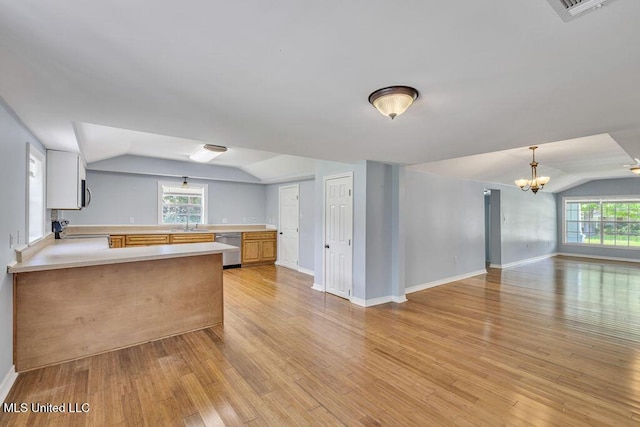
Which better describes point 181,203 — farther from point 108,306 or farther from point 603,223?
point 603,223

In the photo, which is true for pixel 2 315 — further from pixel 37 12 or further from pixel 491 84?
pixel 491 84

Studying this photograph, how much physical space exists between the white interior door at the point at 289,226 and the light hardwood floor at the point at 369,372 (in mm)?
2793

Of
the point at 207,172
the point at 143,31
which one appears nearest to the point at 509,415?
the point at 143,31

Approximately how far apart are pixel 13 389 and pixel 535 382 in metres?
4.20

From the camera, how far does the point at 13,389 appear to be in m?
2.26

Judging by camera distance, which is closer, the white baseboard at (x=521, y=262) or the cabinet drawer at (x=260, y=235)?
the cabinet drawer at (x=260, y=235)

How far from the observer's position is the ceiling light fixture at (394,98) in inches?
74.6

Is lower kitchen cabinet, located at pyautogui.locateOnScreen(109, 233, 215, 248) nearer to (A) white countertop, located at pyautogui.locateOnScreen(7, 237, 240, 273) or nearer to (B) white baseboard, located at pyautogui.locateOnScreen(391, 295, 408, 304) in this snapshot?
(A) white countertop, located at pyautogui.locateOnScreen(7, 237, 240, 273)

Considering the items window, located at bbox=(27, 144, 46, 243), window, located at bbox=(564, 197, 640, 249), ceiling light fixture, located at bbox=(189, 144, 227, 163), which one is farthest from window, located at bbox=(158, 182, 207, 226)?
window, located at bbox=(564, 197, 640, 249)

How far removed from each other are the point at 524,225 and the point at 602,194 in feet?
11.2

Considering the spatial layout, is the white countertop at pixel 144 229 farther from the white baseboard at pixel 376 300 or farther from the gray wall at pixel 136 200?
the white baseboard at pixel 376 300

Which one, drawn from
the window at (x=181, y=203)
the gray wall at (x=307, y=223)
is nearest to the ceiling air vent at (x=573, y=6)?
the gray wall at (x=307, y=223)

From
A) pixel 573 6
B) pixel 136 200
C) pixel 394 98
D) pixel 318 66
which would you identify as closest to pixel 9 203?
pixel 318 66

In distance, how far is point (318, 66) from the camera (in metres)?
1.65
